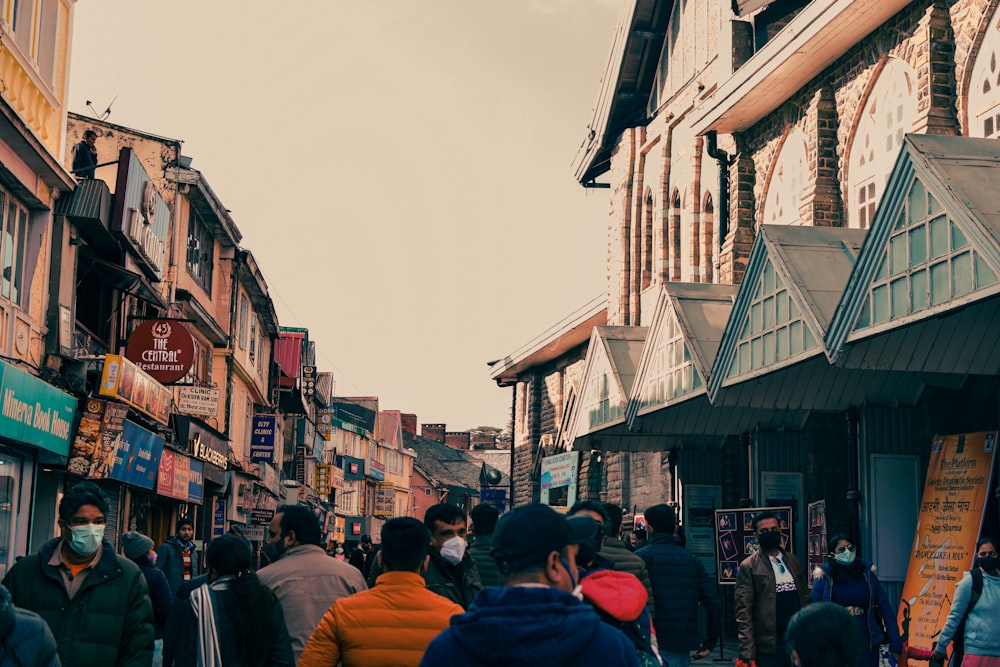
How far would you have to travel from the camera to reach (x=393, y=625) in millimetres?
5000

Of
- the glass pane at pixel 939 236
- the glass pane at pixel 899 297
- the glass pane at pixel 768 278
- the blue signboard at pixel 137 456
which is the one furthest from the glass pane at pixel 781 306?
the blue signboard at pixel 137 456

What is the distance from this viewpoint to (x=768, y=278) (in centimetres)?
1505

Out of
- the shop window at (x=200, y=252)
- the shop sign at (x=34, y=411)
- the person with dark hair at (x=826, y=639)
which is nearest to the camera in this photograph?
the person with dark hair at (x=826, y=639)

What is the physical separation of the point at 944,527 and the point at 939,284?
4.37 m

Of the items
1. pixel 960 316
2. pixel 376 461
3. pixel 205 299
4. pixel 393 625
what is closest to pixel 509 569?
pixel 393 625

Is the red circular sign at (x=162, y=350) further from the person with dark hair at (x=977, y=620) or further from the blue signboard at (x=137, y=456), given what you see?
the person with dark hair at (x=977, y=620)

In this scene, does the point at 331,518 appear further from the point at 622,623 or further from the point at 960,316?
the point at 622,623

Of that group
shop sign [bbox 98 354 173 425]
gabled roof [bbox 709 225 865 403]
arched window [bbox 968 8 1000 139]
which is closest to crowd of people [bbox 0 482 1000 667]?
gabled roof [bbox 709 225 865 403]

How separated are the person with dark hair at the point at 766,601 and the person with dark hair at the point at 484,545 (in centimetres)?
256

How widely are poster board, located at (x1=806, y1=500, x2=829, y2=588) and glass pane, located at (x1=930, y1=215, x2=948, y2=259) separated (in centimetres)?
599

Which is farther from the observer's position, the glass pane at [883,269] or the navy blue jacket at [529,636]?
the glass pane at [883,269]

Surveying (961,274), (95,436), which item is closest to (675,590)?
(961,274)

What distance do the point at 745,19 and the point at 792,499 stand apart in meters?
9.45

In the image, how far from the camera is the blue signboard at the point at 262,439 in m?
39.5
